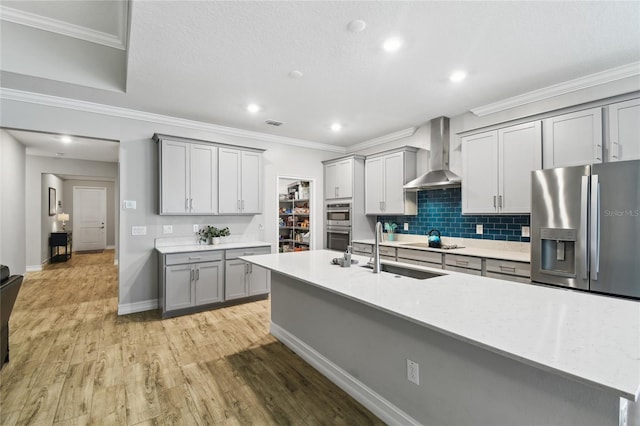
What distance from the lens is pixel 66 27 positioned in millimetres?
2922

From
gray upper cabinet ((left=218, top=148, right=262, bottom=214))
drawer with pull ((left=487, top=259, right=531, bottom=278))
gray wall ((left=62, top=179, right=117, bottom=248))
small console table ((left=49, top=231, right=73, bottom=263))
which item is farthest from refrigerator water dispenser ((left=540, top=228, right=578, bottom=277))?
gray wall ((left=62, top=179, right=117, bottom=248))

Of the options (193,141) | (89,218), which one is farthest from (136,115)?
(89,218)

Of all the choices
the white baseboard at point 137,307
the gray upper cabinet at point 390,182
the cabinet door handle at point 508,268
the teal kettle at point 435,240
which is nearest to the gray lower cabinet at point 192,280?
the white baseboard at point 137,307

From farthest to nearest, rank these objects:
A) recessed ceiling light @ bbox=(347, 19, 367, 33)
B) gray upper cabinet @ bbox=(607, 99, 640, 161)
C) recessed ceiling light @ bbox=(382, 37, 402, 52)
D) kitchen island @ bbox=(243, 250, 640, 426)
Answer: gray upper cabinet @ bbox=(607, 99, 640, 161) → recessed ceiling light @ bbox=(382, 37, 402, 52) → recessed ceiling light @ bbox=(347, 19, 367, 33) → kitchen island @ bbox=(243, 250, 640, 426)

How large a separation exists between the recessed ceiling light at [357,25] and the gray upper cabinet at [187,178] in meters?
2.90

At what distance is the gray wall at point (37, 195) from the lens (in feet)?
22.4

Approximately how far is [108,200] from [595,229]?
1239 cm

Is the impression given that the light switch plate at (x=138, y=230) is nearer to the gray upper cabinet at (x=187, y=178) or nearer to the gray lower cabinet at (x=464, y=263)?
the gray upper cabinet at (x=187, y=178)

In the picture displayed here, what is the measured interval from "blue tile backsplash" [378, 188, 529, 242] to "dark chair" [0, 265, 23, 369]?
4.71 m

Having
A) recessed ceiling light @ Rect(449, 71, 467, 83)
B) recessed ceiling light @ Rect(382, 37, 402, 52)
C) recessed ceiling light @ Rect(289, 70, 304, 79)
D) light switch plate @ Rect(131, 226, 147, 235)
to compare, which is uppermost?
recessed ceiling light @ Rect(449, 71, 467, 83)

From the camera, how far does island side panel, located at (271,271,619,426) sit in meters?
1.19

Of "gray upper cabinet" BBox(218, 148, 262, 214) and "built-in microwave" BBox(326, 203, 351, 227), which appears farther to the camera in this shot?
"built-in microwave" BBox(326, 203, 351, 227)

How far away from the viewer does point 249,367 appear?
2.62 m

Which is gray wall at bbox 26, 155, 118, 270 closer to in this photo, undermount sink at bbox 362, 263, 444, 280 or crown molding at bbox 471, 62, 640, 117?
undermount sink at bbox 362, 263, 444, 280
